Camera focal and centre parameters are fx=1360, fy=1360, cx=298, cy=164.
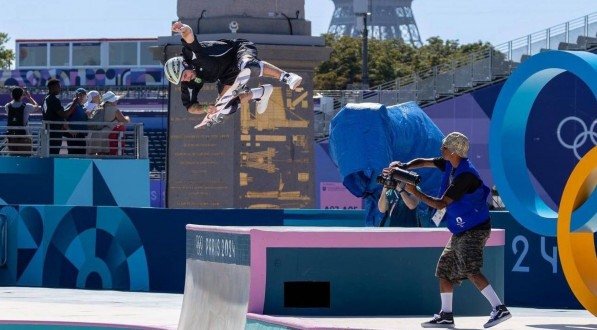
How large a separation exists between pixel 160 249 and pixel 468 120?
25.7 m

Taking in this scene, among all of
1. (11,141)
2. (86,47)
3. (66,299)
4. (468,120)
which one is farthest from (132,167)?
(86,47)

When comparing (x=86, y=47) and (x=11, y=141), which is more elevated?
(x=86, y=47)

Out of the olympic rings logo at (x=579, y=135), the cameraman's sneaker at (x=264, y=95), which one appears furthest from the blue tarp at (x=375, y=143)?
the olympic rings logo at (x=579, y=135)

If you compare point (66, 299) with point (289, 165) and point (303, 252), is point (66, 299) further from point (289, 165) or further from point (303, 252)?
point (289, 165)

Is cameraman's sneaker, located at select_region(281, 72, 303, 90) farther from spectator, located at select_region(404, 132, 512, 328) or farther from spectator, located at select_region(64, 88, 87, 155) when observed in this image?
spectator, located at select_region(64, 88, 87, 155)

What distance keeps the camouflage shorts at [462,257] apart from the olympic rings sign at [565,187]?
1.74 m

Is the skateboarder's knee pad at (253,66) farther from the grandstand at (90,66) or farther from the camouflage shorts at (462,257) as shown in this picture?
the grandstand at (90,66)

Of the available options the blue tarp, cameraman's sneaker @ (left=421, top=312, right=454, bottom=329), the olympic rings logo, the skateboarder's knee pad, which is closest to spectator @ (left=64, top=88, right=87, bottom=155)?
the blue tarp

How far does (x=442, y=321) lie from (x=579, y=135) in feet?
93.3

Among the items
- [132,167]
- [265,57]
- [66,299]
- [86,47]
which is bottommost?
[66,299]

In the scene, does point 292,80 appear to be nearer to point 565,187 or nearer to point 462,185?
point 565,187

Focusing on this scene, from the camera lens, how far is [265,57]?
26266 millimetres

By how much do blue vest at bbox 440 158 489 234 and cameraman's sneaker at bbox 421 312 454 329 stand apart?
710 millimetres

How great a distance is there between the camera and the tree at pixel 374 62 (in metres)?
89.2
